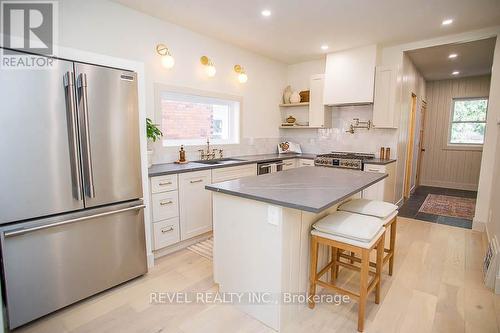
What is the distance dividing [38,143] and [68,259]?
A: 0.86 meters

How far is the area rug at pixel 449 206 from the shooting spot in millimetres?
4305

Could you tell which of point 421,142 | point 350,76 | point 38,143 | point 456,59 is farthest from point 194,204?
point 421,142

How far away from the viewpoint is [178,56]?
11.1 feet

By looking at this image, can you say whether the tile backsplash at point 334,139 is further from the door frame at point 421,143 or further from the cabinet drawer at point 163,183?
the door frame at point 421,143

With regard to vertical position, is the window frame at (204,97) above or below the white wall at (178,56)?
below

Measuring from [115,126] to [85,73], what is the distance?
42 centimetres

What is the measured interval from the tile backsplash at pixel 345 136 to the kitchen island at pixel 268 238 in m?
2.60

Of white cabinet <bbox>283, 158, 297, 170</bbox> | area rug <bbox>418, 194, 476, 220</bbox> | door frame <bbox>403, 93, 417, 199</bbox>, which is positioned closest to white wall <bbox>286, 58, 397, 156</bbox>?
white cabinet <bbox>283, 158, 297, 170</bbox>

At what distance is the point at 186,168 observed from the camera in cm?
294

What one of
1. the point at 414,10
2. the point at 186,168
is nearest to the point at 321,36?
the point at 414,10

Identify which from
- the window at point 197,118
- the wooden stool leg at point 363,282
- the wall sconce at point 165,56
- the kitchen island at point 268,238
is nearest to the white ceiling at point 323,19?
the wall sconce at point 165,56

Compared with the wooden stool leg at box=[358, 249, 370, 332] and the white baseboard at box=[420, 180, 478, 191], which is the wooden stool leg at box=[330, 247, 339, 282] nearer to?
the wooden stool leg at box=[358, 249, 370, 332]

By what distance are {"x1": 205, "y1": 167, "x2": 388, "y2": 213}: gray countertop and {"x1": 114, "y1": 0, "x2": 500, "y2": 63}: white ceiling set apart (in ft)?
6.01

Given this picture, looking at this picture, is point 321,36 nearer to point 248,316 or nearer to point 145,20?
point 145,20
